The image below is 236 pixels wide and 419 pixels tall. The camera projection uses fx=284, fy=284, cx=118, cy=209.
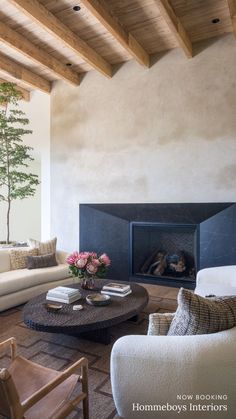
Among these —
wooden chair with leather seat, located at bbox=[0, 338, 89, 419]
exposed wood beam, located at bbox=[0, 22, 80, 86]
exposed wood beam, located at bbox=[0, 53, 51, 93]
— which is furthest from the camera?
exposed wood beam, located at bbox=[0, 53, 51, 93]

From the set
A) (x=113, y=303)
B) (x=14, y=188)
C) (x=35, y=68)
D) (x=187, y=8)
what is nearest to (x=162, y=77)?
(x=187, y=8)

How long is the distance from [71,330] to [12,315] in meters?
1.41

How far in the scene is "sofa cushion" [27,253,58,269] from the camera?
3.79 m

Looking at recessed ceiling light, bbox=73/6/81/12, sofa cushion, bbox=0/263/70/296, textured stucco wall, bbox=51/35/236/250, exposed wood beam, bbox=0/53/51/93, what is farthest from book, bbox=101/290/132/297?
exposed wood beam, bbox=0/53/51/93

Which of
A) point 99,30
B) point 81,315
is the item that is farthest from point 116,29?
point 81,315

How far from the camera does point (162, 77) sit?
14.4ft

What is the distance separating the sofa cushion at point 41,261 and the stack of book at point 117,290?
47.1 inches

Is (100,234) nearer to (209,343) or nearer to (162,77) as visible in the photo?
(162,77)

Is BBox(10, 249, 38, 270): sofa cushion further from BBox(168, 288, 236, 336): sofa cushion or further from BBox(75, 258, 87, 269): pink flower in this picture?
BBox(168, 288, 236, 336): sofa cushion

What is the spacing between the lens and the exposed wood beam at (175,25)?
122 inches

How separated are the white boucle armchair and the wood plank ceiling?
3.29 meters

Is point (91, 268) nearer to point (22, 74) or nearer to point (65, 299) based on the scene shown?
point (65, 299)

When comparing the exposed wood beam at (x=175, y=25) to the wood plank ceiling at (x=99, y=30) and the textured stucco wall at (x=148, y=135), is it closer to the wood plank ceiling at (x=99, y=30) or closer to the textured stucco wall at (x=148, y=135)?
the wood plank ceiling at (x=99, y=30)

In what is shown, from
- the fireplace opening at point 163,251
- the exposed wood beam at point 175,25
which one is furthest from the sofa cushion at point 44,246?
the exposed wood beam at point 175,25
